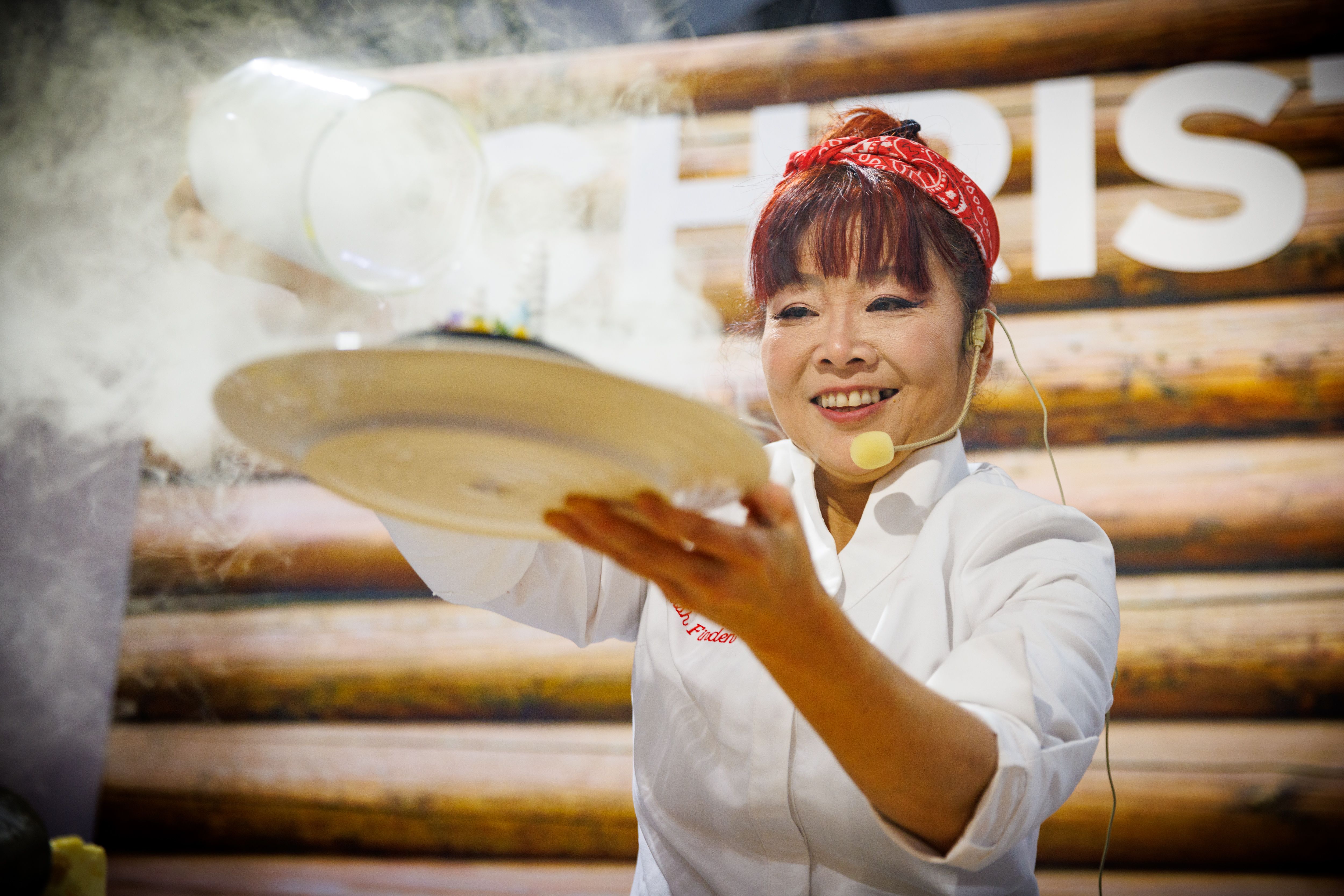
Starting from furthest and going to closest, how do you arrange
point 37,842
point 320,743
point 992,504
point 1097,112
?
1. point 320,743
2. point 1097,112
3. point 37,842
4. point 992,504

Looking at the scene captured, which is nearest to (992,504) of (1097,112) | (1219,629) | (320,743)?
(1219,629)

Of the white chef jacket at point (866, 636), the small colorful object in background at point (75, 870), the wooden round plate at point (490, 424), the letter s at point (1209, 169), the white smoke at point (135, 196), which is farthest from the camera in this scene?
the white smoke at point (135, 196)

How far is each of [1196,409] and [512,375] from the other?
218 centimetres

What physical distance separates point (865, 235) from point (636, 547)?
713mm

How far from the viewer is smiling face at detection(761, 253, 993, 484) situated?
1.23 meters

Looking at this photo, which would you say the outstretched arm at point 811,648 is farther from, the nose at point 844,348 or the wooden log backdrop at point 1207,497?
the wooden log backdrop at point 1207,497

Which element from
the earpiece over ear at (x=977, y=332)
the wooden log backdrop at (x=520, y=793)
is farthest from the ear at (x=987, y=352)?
the wooden log backdrop at (x=520, y=793)

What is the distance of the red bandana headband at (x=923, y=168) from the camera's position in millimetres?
1274

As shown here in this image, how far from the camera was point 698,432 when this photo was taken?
65 centimetres

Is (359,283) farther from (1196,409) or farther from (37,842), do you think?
(1196,409)

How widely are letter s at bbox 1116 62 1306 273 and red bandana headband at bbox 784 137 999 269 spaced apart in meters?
1.31

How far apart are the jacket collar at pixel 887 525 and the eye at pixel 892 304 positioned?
19 cm

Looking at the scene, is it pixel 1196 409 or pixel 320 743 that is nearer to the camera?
pixel 1196 409

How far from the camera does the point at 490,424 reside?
675 mm
